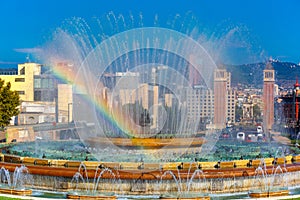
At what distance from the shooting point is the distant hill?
62338mm

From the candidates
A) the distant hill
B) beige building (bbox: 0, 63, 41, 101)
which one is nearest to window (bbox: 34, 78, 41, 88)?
beige building (bbox: 0, 63, 41, 101)

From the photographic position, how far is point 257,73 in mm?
65812

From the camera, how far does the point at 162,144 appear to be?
17031 mm

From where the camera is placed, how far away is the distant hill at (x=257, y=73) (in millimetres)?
62338

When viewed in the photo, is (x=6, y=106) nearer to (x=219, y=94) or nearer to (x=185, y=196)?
(x=219, y=94)

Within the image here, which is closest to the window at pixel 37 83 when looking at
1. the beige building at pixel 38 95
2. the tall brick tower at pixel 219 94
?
the beige building at pixel 38 95

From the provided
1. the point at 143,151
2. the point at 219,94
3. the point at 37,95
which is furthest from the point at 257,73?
the point at 143,151

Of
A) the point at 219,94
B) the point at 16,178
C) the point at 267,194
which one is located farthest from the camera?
the point at 219,94

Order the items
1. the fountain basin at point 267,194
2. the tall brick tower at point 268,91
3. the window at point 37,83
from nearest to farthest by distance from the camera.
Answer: the fountain basin at point 267,194 < the window at point 37,83 < the tall brick tower at point 268,91

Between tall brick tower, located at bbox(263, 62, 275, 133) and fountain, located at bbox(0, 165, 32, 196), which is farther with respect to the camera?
tall brick tower, located at bbox(263, 62, 275, 133)

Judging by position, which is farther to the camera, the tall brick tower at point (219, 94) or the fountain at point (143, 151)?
the tall brick tower at point (219, 94)

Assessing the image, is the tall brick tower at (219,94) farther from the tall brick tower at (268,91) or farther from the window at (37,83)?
the window at (37,83)

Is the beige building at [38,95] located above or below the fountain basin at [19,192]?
above

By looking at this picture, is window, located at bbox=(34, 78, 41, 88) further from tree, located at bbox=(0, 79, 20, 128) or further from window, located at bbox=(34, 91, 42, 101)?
tree, located at bbox=(0, 79, 20, 128)
